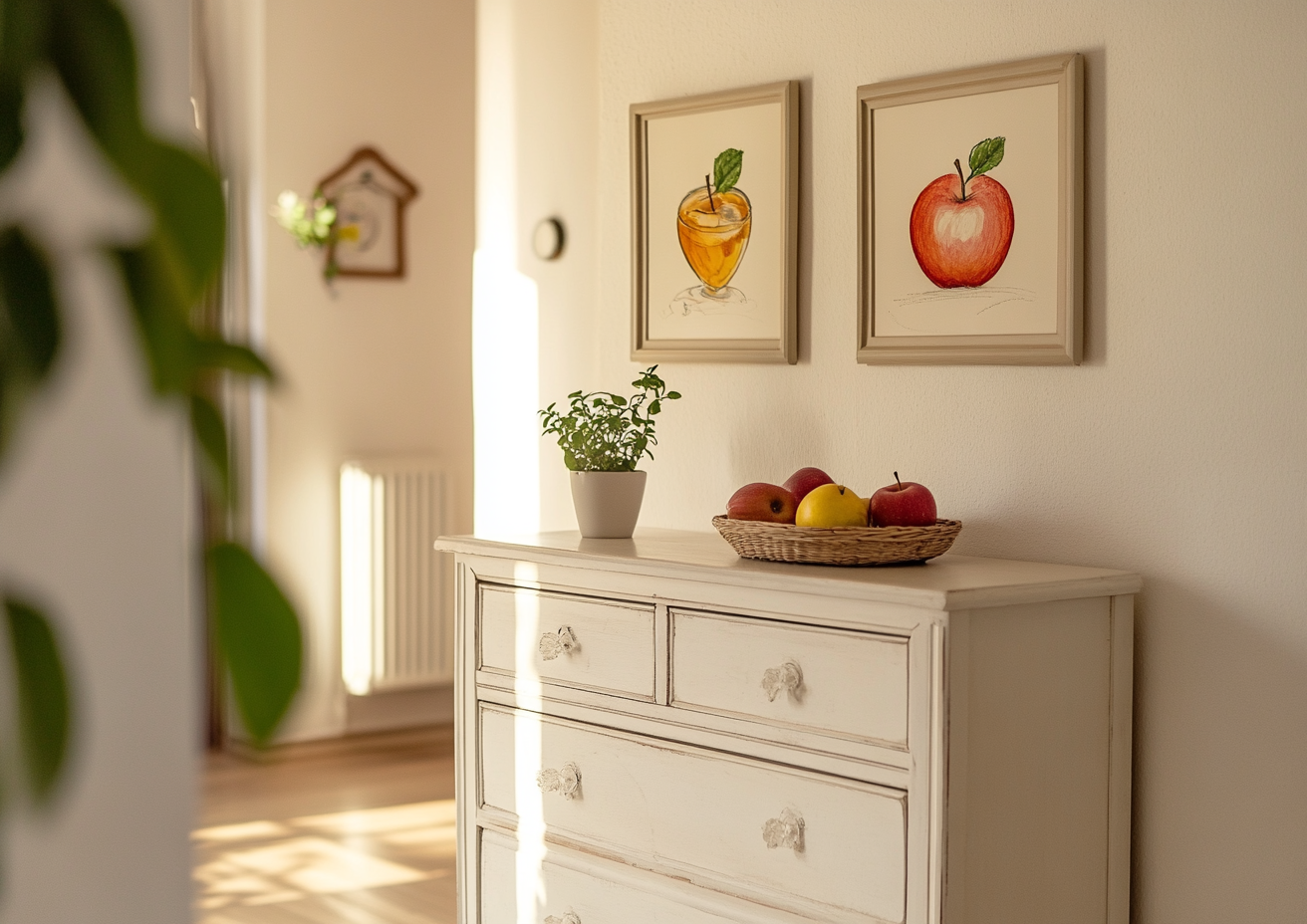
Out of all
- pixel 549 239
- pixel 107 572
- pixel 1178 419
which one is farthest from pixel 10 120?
pixel 549 239

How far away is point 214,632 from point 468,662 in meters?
2.61

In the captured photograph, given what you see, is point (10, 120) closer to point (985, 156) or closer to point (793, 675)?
point (793, 675)

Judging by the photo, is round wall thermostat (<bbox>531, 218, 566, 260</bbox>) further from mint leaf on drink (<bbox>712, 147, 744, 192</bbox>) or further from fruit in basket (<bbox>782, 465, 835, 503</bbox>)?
fruit in basket (<bbox>782, 465, 835, 503</bbox>)

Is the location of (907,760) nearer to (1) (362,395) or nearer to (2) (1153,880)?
(2) (1153,880)

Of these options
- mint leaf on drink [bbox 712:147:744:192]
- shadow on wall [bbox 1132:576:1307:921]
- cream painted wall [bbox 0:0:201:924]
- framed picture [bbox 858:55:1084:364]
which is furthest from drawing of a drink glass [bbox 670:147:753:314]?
cream painted wall [bbox 0:0:201:924]

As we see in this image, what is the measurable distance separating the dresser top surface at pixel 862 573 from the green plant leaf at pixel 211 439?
179 cm

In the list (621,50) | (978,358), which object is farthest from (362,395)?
(978,358)

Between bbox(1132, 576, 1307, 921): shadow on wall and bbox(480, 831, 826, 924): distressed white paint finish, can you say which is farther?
bbox(480, 831, 826, 924): distressed white paint finish

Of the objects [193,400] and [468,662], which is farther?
[468,662]

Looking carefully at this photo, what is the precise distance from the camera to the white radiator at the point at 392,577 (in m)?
5.36

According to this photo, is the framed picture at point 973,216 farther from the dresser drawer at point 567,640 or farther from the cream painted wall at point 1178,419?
the dresser drawer at point 567,640

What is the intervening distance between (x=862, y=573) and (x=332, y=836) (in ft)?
8.44

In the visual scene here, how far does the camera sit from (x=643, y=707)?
2410 millimetres

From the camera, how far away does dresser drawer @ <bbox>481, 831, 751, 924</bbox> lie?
2385mm
